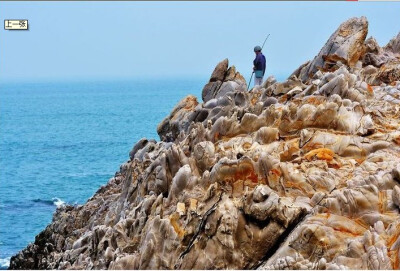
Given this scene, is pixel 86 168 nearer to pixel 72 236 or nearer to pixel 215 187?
pixel 72 236

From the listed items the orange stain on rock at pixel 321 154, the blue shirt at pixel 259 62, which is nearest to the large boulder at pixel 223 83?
the blue shirt at pixel 259 62

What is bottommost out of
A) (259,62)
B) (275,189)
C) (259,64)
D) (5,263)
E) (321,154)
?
(5,263)

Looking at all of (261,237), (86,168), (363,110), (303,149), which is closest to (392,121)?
(363,110)

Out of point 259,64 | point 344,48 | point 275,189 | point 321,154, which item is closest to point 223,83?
point 259,64

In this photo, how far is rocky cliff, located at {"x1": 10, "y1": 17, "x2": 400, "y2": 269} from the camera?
1753 cm

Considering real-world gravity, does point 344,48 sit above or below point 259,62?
above

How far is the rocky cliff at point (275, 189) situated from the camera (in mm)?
17531

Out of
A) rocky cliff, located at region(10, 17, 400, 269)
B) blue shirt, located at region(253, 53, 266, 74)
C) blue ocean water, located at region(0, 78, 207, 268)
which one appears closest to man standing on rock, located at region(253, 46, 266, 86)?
blue shirt, located at region(253, 53, 266, 74)

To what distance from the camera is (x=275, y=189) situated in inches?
821

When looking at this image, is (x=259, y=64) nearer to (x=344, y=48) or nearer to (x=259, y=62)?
(x=259, y=62)

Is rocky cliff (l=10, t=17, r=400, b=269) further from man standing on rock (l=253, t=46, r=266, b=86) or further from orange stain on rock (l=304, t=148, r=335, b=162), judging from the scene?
man standing on rock (l=253, t=46, r=266, b=86)

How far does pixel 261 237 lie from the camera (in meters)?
18.5

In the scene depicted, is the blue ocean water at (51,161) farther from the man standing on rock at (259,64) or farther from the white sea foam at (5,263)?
the man standing on rock at (259,64)

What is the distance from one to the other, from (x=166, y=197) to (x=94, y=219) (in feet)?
33.0
